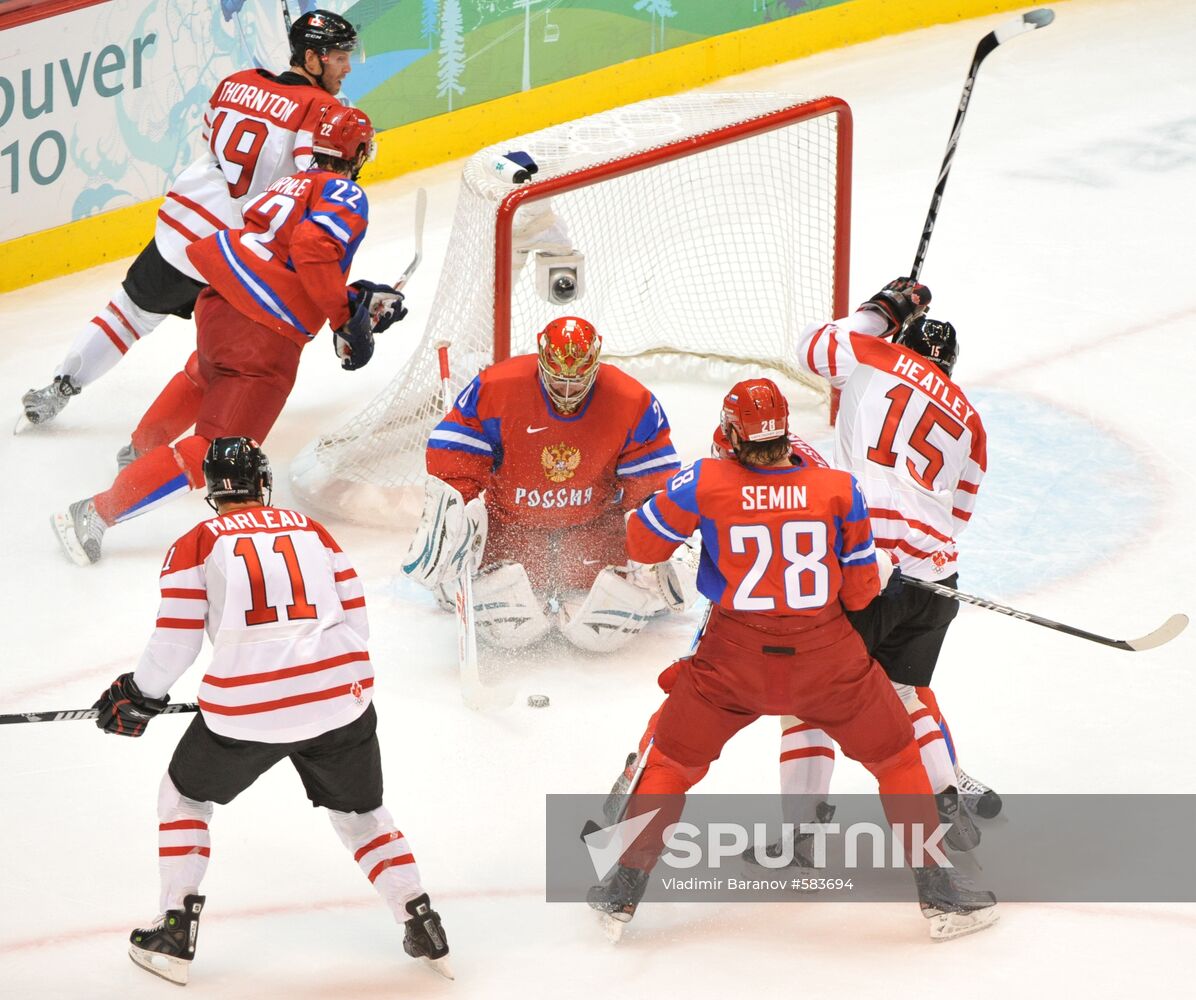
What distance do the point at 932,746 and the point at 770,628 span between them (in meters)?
0.49

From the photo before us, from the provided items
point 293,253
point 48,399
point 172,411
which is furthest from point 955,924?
point 48,399

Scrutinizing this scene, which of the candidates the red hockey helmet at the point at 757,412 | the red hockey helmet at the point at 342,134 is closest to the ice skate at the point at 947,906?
the red hockey helmet at the point at 757,412

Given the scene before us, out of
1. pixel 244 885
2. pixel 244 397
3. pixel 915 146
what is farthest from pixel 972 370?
pixel 244 885

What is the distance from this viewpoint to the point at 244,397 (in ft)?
14.0

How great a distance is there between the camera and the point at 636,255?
16.8 ft

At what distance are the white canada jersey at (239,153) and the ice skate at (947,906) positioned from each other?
2416 mm

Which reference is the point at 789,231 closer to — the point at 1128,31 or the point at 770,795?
the point at 770,795

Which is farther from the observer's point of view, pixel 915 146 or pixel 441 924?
pixel 915 146

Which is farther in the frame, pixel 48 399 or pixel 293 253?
pixel 48 399

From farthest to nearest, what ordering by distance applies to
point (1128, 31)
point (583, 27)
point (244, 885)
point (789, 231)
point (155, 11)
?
point (1128, 31) → point (583, 27) → point (155, 11) → point (789, 231) → point (244, 885)

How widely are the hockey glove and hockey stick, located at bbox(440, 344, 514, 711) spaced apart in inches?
39.7

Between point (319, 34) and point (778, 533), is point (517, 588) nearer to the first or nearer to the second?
point (778, 533)

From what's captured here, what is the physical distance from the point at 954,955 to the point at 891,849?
0.36 metres

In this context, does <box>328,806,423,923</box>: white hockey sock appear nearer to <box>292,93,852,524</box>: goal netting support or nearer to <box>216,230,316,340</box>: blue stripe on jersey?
<box>292,93,852,524</box>: goal netting support
